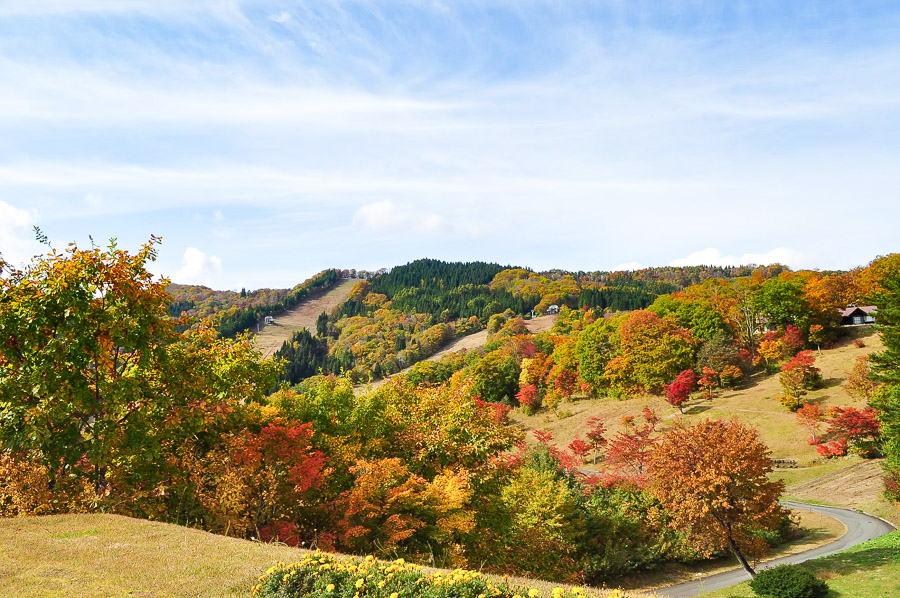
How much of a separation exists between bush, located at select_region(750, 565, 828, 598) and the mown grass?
0.65 meters

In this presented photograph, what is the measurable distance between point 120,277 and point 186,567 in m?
7.17

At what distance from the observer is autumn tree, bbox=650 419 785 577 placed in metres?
20.8

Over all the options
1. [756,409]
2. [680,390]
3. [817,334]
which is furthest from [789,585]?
[817,334]

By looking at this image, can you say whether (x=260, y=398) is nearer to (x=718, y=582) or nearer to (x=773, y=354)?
(x=718, y=582)

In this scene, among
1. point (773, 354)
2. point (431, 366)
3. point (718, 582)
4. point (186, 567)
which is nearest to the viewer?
point (186, 567)

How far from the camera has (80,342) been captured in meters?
11.9

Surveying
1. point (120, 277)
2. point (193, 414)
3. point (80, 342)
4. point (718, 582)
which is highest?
point (120, 277)

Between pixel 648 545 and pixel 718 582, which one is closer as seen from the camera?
pixel 718 582

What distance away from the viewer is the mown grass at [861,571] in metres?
19.6

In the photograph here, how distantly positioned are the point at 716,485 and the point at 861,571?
7.22m

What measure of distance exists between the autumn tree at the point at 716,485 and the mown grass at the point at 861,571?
255 centimetres

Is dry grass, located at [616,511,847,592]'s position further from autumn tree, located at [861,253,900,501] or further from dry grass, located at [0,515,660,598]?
dry grass, located at [0,515,660,598]

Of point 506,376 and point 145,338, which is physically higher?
point 145,338

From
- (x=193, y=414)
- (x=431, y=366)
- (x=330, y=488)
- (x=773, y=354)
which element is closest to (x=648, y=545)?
(x=330, y=488)
